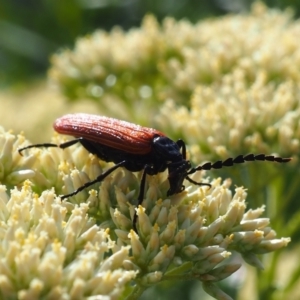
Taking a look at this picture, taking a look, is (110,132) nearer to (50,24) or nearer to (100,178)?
(100,178)

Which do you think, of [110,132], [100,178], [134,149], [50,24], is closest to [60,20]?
[50,24]

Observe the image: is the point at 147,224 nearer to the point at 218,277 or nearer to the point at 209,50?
the point at 218,277

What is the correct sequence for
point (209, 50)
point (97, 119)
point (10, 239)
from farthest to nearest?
point (209, 50) → point (97, 119) → point (10, 239)

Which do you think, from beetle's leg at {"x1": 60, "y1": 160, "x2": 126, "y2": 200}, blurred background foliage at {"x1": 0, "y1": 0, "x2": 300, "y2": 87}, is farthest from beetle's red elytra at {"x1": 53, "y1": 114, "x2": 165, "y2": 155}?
blurred background foliage at {"x1": 0, "y1": 0, "x2": 300, "y2": 87}

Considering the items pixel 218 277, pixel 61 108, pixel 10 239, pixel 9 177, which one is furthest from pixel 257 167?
pixel 61 108

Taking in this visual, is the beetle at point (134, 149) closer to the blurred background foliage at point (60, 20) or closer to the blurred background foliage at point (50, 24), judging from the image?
the blurred background foliage at point (50, 24)
